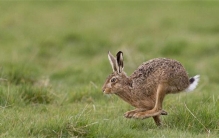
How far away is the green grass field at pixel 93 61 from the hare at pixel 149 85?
0.19 m

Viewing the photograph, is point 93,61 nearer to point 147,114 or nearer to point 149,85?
point 149,85

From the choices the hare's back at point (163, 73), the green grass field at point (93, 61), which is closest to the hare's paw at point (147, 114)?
the green grass field at point (93, 61)

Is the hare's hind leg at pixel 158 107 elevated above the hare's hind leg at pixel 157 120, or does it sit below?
above

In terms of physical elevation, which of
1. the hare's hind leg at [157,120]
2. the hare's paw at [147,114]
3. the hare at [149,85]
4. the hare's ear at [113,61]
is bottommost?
the hare's hind leg at [157,120]

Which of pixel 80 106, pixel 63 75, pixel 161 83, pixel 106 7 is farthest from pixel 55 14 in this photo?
pixel 161 83

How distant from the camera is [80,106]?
7.39m

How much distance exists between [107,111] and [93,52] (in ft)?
20.1

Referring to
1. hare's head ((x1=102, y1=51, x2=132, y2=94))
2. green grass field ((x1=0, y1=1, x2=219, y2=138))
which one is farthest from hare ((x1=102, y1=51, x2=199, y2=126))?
green grass field ((x1=0, y1=1, x2=219, y2=138))

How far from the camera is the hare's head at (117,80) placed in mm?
6578

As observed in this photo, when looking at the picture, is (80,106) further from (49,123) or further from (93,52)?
(93,52)

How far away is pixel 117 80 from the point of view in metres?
6.63

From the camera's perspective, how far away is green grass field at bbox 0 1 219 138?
6.04m

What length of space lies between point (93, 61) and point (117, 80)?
5.28 m

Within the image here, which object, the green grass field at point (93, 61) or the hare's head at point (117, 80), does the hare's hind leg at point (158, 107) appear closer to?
the green grass field at point (93, 61)
